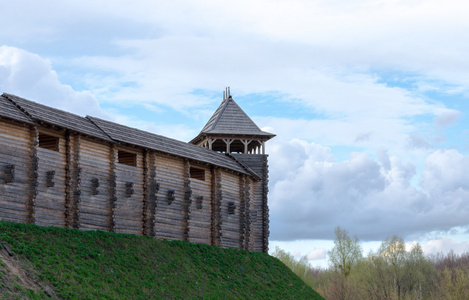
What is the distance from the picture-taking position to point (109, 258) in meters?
31.3

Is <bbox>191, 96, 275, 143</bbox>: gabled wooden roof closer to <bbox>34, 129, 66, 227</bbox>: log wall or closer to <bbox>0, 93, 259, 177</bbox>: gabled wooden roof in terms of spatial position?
<bbox>0, 93, 259, 177</bbox>: gabled wooden roof

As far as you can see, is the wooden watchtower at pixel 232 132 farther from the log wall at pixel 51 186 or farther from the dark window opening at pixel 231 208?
the log wall at pixel 51 186

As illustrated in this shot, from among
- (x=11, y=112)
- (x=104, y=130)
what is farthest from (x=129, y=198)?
(x=11, y=112)

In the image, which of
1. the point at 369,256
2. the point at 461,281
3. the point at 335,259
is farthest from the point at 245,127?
the point at 335,259

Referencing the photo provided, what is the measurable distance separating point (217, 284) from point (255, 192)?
14.7 m

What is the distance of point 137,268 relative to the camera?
32.2 m

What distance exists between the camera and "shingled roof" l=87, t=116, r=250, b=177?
37469 mm

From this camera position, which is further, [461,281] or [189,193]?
[461,281]

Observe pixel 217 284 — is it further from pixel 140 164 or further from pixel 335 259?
pixel 335 259

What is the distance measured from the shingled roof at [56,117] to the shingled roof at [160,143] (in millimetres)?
1007

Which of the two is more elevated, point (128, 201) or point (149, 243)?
point (128, 201)

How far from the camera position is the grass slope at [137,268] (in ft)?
88.4

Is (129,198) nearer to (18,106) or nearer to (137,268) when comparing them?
(137,268)

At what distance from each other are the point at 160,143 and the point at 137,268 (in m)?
10.6
